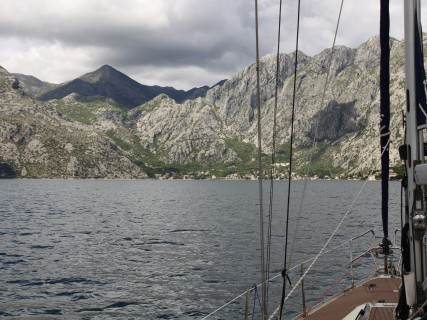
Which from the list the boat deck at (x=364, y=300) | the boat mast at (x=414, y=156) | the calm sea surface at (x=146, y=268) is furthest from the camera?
the calm sea surface at (x=146, y=268)

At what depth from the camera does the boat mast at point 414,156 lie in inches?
294

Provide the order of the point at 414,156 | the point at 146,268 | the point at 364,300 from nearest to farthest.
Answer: the point at 414,156 → the point at 364,300 → the point at 146,268

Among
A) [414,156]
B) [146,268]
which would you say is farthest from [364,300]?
[146,268]

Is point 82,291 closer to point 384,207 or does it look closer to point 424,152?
point 384,207

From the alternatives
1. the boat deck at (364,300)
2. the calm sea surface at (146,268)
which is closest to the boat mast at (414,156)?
the boat deck at (364,300)

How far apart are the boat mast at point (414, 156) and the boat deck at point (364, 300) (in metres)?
4.38

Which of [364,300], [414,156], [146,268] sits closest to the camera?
[414,156]

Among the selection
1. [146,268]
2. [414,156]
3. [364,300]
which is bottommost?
[146,268]

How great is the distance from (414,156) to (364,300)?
8.32 meters

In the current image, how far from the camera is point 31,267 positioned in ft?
105

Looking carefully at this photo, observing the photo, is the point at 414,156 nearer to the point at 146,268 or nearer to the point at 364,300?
the point at 364,300

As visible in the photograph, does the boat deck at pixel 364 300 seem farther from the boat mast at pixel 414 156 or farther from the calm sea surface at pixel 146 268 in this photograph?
the calm sea surface at pixel 146 268

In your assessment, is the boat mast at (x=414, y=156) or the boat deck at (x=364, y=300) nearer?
the boat mast at (x=414, y=156)

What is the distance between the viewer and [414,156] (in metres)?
7.66
